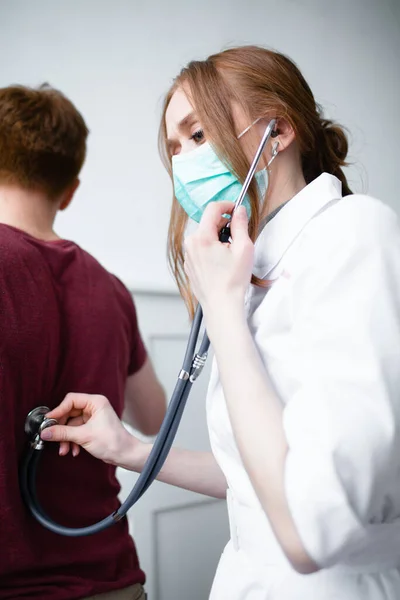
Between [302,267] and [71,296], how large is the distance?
509 mm

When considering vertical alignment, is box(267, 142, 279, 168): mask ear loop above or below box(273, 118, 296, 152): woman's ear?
below

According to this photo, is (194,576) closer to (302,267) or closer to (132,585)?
(132,585)

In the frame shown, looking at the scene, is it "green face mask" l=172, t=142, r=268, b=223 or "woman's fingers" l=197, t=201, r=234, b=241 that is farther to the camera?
"green face mask" l=172, t=142, r=268, b=223

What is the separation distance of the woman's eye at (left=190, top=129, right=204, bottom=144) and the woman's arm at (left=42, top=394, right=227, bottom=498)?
464 mm

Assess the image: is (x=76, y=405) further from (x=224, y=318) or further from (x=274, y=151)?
(x=274, y=151)

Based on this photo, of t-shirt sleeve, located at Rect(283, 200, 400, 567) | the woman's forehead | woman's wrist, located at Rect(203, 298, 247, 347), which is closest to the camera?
t-shirt sleeve, located at Rect(283, 200, 400, 567)

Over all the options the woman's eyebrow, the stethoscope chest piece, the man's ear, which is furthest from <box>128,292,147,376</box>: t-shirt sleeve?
the woman's eyebrow

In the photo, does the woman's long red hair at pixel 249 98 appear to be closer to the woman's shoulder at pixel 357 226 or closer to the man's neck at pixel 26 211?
the woman's shoulder at pixel 357 226

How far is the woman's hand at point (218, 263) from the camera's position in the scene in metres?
0.72

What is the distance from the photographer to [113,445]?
3.33ft

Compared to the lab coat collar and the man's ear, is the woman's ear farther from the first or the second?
the man's ear

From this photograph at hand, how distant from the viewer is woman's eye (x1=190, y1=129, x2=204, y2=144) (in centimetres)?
94

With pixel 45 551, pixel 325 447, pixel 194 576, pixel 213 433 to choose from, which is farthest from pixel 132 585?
pixel 194 576

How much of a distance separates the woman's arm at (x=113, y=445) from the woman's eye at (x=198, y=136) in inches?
18.3
